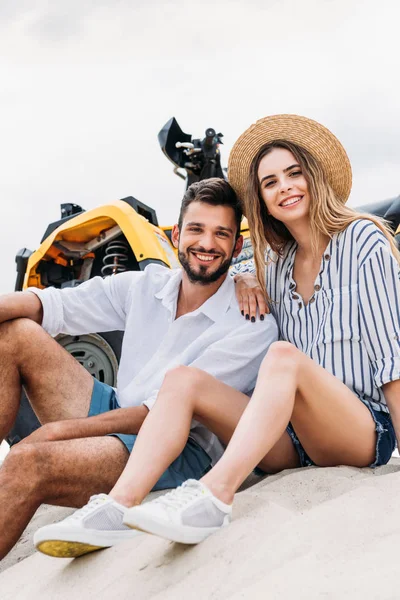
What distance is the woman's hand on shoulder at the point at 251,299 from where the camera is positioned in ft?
8.23

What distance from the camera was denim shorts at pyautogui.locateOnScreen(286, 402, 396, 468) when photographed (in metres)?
2.18

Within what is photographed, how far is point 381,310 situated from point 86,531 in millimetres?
1121

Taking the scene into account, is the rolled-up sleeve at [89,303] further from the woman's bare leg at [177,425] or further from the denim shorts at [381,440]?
the denim shorts at [381,440]

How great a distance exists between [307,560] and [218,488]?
1.25 feet

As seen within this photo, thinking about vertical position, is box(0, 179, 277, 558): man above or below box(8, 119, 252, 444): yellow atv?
below

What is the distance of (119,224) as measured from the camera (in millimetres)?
3990

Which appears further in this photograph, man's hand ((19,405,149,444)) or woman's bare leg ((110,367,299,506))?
man's hand ((19,405,149,444))

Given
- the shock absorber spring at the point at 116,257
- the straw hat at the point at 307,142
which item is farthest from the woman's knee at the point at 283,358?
the shock absorber spring at the point at 116,257

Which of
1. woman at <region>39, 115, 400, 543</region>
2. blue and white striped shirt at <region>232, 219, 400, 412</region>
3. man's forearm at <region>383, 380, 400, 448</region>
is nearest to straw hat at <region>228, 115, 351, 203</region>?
woman at <region>39, 115, 400, 543</region>

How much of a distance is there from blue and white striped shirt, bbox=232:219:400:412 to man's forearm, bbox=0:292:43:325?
1.03 meters

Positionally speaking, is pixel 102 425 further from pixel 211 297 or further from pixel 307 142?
pixel 307 142

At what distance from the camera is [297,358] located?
6.34 ft

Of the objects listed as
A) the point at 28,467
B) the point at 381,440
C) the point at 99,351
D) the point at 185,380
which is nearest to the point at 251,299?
the point at 185,380

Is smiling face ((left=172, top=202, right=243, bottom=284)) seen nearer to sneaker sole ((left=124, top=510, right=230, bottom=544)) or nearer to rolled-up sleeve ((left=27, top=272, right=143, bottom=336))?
rolled-up sleeve ((left=27, top=272, right=143, bottom=336))
